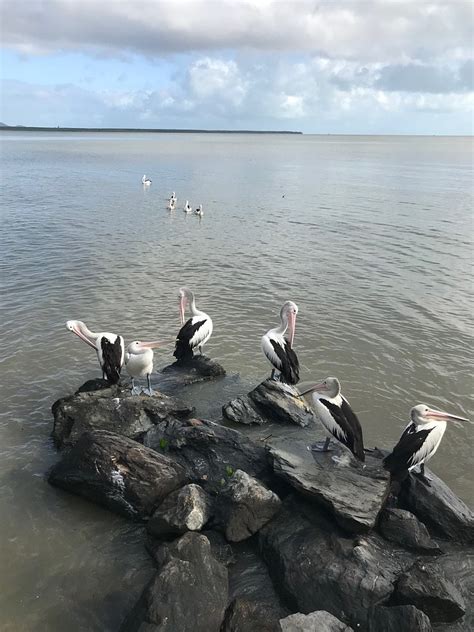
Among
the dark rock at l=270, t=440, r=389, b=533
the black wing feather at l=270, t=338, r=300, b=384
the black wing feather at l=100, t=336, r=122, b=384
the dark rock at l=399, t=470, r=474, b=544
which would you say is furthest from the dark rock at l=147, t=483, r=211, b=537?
the black wing feather at l=270, t=338, r=300, b=384

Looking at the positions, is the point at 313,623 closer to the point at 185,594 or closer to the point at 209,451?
the point at 185,594

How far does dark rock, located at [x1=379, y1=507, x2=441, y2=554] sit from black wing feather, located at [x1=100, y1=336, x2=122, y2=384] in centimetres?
564

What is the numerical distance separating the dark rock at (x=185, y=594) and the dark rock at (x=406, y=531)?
2178 mm

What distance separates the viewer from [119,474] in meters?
6.96

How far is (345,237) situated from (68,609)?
22.9 metres

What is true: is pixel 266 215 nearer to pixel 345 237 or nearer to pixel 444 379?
pixel 345 237

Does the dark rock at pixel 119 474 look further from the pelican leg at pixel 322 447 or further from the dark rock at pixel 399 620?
the dark rock at pixel 399 620

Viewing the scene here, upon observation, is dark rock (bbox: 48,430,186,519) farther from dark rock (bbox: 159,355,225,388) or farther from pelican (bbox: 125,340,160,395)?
dark rock (bbox: 159,355,225,388)

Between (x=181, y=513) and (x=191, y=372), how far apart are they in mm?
4834

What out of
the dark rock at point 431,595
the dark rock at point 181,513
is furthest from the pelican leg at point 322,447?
the dark rock at point 431,595

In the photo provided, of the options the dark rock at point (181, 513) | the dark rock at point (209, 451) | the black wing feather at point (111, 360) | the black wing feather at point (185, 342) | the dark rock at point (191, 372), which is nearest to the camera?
the dark rock at point (181, 513)

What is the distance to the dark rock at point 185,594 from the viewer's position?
502cm

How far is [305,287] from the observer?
1812 cm

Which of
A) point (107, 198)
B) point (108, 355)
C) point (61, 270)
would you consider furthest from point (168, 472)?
point (107, 198)
